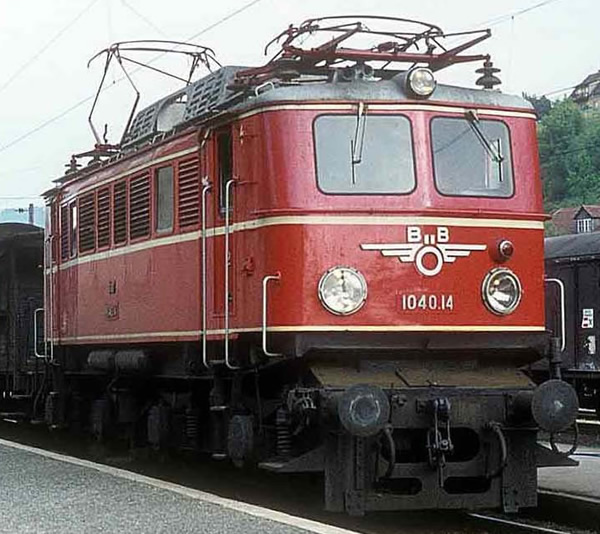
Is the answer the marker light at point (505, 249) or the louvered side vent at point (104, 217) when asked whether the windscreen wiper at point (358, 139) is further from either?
the louvered side vent at point (104, 217)

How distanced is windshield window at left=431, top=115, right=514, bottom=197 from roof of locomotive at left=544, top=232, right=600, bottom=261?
963 centimetres

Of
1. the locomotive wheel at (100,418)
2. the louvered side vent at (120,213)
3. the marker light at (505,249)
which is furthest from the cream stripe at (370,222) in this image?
the locomotive wheel at (100,418)

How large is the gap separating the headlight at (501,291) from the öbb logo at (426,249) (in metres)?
0.31

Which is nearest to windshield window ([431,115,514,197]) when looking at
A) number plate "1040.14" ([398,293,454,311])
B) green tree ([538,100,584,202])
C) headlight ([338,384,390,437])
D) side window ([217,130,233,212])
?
number plate "1040.14" ([398,293,454,311])

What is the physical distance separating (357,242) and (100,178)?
16.1 feet

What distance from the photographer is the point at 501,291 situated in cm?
1077

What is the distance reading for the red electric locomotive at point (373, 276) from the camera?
10.1m

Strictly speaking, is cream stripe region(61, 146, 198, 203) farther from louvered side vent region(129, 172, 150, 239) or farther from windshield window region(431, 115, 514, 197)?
windshield window region(431, 115, 514, 197)

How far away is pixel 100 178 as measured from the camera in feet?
47.7

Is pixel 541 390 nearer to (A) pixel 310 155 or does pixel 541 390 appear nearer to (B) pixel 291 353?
(B) pixel 291 353

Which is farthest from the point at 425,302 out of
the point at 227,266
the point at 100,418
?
the point at 100,418

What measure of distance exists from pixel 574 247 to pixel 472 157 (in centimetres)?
1042

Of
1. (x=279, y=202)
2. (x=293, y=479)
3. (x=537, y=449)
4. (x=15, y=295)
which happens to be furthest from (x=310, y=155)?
(x=15, y=295)

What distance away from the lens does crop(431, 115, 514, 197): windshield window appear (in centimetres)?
1080
